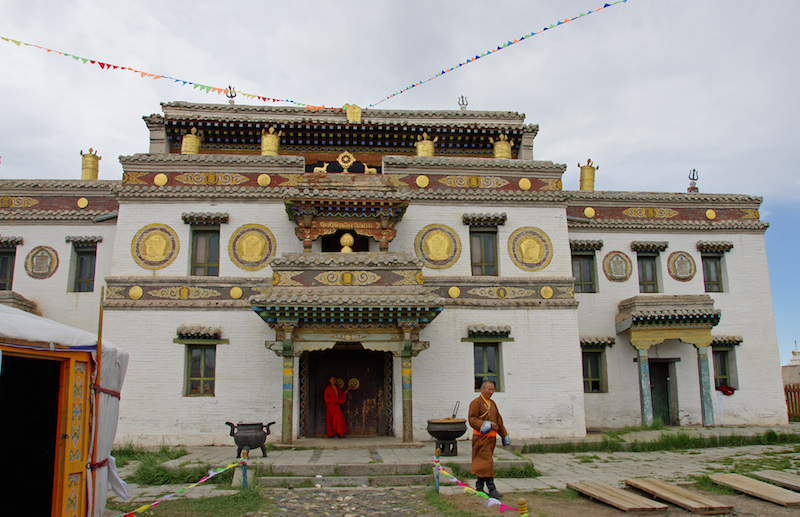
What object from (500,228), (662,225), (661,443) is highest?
(662,225)

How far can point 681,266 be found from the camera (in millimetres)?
20359

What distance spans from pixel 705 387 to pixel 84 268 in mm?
19080

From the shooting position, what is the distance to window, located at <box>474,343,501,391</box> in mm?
17344

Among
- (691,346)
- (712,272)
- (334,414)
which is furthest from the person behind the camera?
(712,272)

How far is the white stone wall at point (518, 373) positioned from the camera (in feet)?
55.6

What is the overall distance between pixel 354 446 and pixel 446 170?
844 centimetres

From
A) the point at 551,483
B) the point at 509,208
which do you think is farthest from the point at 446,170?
the point at 551,483

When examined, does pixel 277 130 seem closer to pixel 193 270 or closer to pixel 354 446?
pixel 193 270

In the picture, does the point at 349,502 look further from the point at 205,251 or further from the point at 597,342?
the point at 597,342

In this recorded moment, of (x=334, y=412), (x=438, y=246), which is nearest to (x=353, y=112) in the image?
(x=438, y=246)

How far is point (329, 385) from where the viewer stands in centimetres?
1664

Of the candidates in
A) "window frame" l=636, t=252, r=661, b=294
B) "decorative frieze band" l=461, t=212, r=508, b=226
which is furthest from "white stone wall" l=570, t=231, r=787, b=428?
"decorative frieze band" l=461, t=212, r=508, b=226

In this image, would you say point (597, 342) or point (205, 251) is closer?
point (205, 251)

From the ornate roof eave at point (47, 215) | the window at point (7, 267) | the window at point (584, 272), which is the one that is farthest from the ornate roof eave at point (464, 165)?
the window at point (7, 267)
